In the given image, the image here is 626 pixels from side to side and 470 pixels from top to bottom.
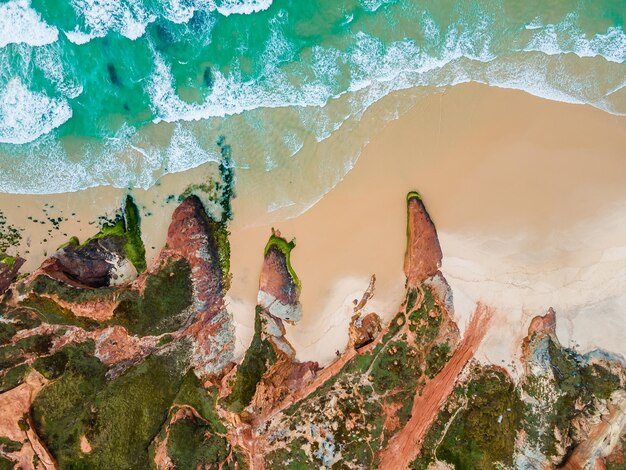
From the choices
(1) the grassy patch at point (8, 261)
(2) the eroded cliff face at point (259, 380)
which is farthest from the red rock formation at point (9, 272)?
(2) the eroded cliff face at point (259, 380)

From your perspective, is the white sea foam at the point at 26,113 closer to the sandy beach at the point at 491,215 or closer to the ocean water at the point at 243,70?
the ocean water at the point at 243,70

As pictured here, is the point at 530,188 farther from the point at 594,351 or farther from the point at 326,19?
the point at 326,19

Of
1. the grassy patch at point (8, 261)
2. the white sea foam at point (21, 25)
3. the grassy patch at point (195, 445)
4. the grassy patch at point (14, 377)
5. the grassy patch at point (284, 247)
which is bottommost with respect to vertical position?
the grassy patch at point (14, 377)

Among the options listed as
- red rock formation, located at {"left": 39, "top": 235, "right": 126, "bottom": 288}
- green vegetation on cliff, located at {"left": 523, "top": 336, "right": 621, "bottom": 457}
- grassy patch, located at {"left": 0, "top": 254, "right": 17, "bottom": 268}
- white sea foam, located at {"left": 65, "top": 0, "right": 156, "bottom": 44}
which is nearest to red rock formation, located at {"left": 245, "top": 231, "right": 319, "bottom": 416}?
red rock formation, located at {"left": 39, "top": 235, "right": 126, "bottom": 288}

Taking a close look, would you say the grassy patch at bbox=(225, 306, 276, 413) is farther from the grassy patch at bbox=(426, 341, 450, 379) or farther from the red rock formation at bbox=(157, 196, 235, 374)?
the grassy patch at bbox=(426, 341, 450, 379)

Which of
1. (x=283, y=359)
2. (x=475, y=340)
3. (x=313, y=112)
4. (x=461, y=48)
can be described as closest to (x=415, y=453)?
(x=475, y=340)

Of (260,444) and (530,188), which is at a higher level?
(530,188)
